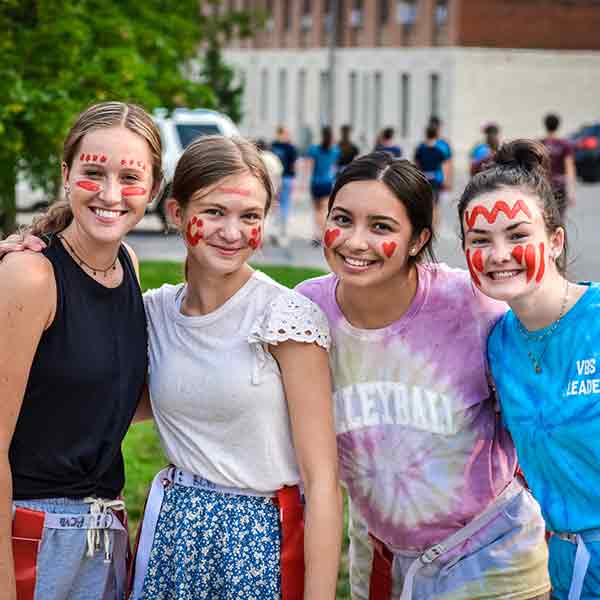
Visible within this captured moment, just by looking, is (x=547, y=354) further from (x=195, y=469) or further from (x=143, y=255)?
(x=143, y=255)

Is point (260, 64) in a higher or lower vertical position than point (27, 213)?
higher

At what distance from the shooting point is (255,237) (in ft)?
11.2

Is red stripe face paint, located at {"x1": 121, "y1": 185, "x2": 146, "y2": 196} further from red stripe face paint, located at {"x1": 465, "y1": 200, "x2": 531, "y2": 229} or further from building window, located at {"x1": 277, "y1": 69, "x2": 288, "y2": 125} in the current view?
building window, located at {"x1": 277, "y1": 69, "x2": 288, "y2": 125}

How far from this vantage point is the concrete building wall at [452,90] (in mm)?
43250

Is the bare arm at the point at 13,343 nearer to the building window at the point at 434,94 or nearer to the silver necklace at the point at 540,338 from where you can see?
the silver necklace at the point at 540,338

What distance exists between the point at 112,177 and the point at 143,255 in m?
13.8

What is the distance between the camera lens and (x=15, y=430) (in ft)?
10.4

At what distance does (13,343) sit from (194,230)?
60 centimetres

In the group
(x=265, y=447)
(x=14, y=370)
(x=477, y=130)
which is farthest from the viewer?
(x=477, y=130)

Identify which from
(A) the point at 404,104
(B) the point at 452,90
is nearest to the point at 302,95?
(A) the point at 404,104

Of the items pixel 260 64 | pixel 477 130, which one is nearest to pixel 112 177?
pixel 477 130

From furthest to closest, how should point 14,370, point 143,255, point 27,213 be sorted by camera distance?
1. point 27,213
2. point 143,255
3. point 14,370

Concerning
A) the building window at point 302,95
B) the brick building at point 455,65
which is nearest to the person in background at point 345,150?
the brick building at point 455,65

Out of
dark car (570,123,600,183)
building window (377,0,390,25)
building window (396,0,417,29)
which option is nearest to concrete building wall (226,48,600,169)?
building window (396,0,417,29)
